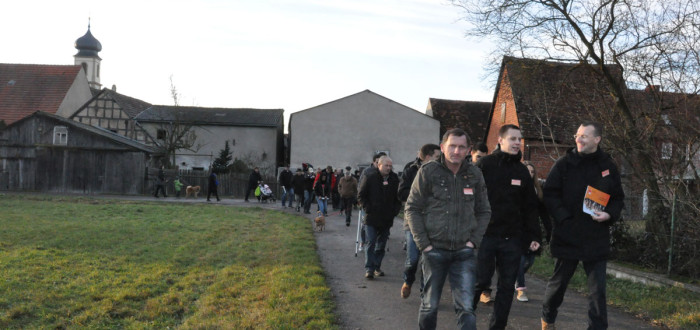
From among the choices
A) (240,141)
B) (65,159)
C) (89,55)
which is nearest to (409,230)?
(65,159)

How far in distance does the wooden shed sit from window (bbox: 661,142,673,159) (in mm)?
30333

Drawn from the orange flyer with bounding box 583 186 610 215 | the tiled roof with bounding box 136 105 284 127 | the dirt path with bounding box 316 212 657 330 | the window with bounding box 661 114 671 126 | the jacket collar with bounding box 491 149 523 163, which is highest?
the tiled roof with bounding box 136 105 284 127

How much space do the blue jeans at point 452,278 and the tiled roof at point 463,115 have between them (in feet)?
138

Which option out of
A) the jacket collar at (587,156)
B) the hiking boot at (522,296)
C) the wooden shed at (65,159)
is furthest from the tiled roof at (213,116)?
the jacket collar at (587,156)

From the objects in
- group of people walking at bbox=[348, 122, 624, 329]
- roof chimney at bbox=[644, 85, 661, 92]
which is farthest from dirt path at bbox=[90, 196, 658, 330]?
roof chimney at bbox=[644, 85, 661, 92]

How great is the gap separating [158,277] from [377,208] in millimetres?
3327

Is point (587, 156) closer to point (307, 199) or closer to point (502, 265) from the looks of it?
point (502, 265)

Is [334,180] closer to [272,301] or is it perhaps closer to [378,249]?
[378,249]

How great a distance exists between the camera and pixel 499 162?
19.2ft

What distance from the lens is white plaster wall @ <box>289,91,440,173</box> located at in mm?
45594

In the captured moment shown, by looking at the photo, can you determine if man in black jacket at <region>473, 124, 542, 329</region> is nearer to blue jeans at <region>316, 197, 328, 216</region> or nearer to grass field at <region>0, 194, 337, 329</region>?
grass field at <region>0, 194, 337, 329</region>

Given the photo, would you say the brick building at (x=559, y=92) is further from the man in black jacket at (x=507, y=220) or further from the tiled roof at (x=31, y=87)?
the tiled roof at (x=31, y=87)

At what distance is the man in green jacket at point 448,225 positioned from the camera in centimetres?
489

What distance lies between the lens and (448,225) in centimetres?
488
